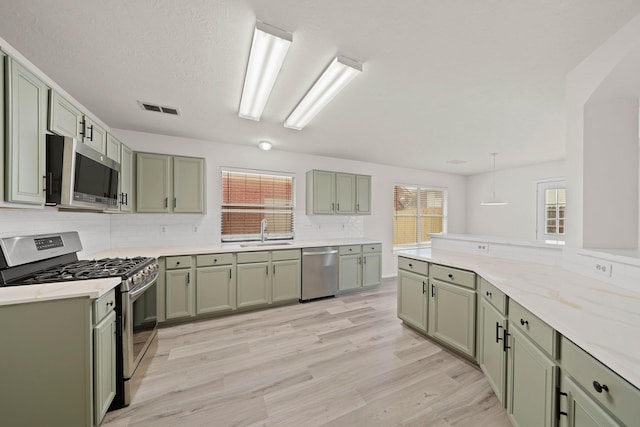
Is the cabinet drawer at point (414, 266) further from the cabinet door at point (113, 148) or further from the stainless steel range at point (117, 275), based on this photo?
Answer: the cabinet door at point (113, 148)

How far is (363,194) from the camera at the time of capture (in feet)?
15.4

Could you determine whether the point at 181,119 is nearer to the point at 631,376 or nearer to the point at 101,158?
the point at 101,158

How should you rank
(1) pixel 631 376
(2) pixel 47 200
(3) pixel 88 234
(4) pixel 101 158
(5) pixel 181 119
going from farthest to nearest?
(5) pixel 181 119
(3) pixel 88 234
(4) pixel 101 158
(2) pixel 47 200
(1) pixel 631 376

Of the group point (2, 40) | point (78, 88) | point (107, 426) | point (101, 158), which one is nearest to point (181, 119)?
point (78, 88)

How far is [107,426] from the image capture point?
1.52 metres

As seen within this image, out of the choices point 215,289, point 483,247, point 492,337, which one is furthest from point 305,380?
point 483,247

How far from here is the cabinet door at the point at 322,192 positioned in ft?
13.9

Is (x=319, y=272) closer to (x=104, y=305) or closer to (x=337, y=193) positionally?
(x=337, y=193)

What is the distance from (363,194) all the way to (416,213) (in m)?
2.03

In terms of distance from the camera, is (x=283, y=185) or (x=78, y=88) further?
(x=283, y=185)

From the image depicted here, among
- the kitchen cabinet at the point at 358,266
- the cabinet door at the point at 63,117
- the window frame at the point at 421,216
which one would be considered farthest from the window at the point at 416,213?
the cabinet door at the point at 63,117

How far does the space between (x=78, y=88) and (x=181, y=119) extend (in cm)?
91

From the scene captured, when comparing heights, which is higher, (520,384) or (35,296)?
(35,296)

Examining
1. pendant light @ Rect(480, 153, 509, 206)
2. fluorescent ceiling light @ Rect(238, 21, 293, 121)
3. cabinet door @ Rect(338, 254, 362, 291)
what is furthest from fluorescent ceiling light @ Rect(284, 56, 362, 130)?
pendant light @ Rect(480, 153, 509, 206)
